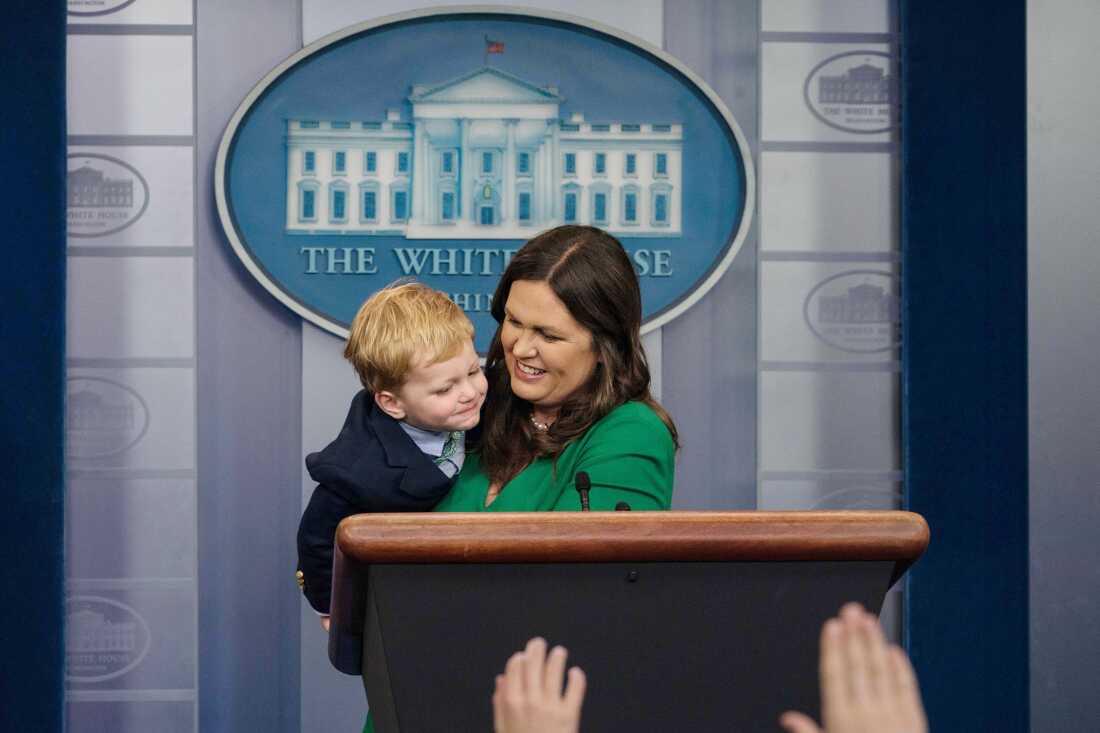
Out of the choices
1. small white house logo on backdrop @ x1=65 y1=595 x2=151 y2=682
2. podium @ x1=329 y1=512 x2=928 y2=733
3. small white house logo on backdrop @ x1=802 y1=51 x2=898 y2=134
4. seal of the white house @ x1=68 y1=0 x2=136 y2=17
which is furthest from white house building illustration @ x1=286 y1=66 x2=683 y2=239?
podium @ x1=329 y1=512 x2=928 y2=733

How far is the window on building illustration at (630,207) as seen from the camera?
3.04m

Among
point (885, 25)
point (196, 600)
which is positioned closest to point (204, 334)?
point (196, 600)

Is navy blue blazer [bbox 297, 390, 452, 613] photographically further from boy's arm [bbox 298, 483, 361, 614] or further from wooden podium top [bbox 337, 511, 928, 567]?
wooden podium top [bbox 337, 511, 928, 567]

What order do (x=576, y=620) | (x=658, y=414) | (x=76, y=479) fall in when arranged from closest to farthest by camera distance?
(x=576, y=620), (x=658, y=414), (x=76, y=479)

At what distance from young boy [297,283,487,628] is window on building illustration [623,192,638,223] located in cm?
119

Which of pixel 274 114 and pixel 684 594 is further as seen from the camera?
pixel 274 114

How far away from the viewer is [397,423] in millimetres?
1883

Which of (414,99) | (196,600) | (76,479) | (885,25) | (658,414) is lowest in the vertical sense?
(196,600)

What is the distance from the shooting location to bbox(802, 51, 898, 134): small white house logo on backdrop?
9.88 feet

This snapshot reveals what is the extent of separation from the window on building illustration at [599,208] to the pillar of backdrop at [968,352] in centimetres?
73

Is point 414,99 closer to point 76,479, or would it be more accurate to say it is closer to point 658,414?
point 76,479

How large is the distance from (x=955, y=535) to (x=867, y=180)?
0.88 meters

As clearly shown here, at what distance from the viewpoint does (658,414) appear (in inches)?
72.4

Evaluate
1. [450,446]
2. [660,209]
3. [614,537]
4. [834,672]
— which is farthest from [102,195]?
[834,672]
